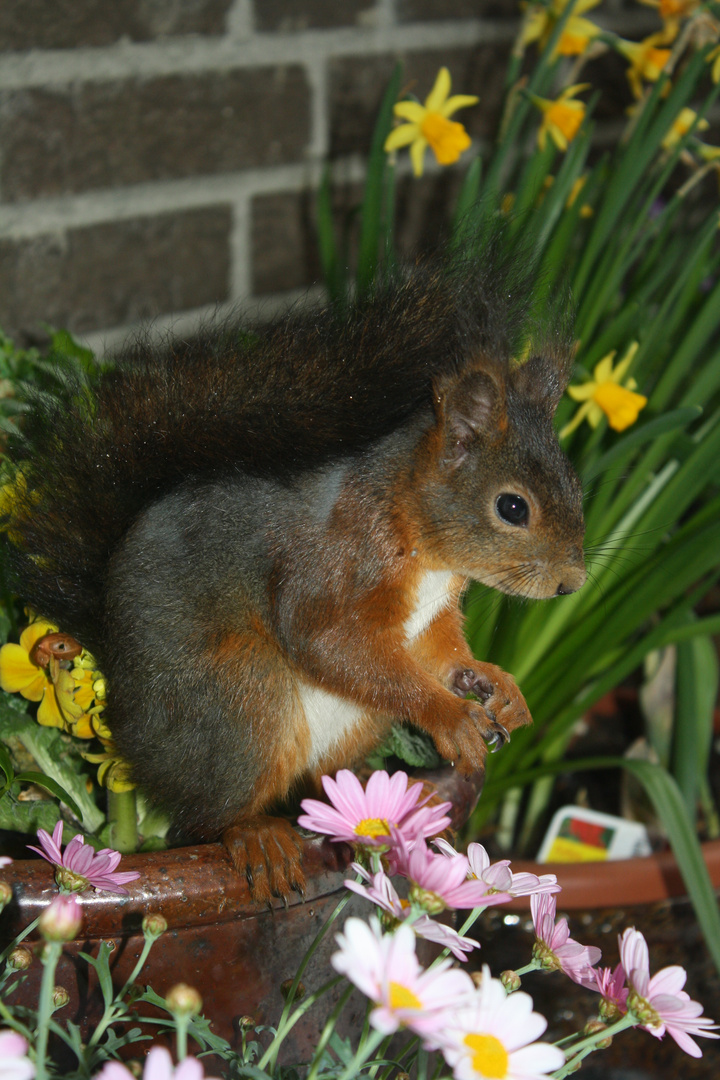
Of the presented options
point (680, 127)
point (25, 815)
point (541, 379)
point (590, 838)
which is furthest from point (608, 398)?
point (25, 815)

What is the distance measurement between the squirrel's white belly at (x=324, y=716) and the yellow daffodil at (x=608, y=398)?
0.43 m

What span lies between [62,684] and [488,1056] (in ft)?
1.48

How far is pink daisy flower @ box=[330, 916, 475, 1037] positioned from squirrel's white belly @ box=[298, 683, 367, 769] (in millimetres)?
306

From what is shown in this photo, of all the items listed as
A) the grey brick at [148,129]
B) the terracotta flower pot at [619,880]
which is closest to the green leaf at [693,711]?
the terracotta flower pot at [619,880]

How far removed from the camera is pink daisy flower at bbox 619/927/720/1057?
54 centimetres

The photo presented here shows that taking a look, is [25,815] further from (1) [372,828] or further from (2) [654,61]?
(2) [654,61]

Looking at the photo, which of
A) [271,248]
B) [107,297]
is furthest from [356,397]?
[271,248]

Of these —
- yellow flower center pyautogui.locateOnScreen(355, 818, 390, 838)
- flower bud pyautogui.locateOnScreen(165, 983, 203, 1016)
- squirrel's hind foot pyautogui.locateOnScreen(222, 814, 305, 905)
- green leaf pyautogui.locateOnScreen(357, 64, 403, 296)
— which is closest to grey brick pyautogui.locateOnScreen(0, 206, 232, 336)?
green leaf pyautogui.locateOnScreen(357, 64, 403, 296)

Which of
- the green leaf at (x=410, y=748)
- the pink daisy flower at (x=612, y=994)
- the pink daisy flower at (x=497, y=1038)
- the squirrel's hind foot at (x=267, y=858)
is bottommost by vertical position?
the green leaf at (x=410, y=748)

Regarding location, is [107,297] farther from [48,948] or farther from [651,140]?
[48,948]

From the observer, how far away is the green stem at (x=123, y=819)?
83 cm

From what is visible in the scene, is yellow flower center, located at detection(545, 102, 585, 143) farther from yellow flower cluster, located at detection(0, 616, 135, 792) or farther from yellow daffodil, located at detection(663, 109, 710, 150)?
yellow flower cluster, located at detection(0, 616, 135, 792)

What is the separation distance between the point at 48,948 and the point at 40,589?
383 mm

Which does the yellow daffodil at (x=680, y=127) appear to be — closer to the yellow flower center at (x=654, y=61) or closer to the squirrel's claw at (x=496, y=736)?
the yellow flower center at (x=654, y=61)
